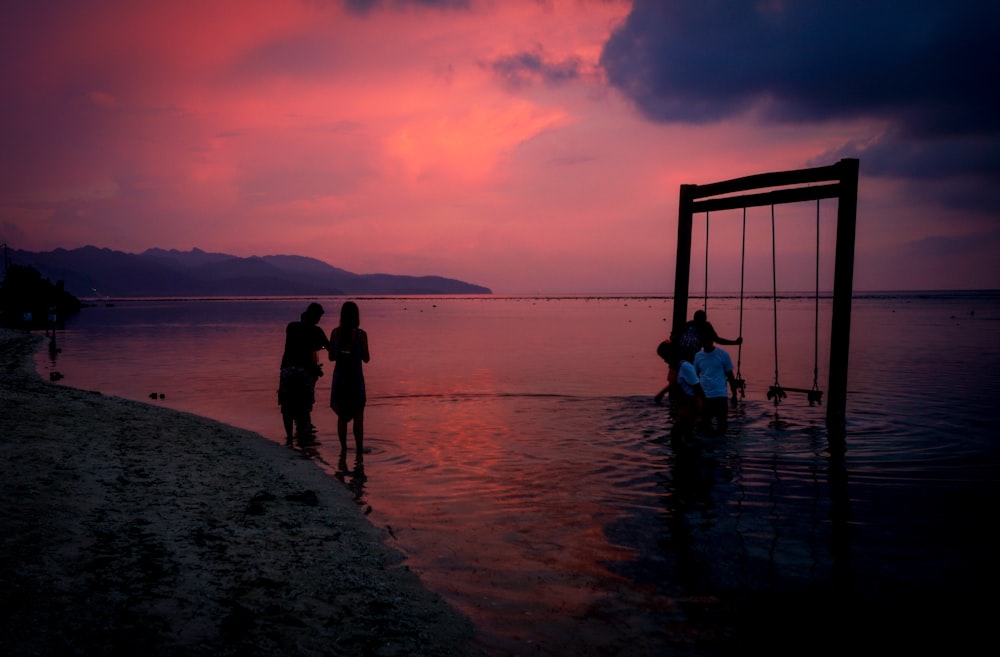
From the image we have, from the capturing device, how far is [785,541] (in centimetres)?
707

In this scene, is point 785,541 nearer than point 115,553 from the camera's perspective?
No

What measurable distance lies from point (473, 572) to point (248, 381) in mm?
18065

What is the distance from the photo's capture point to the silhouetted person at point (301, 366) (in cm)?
1204

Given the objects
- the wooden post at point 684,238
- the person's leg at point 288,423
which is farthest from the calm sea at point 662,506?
the wooden post at point 684,238

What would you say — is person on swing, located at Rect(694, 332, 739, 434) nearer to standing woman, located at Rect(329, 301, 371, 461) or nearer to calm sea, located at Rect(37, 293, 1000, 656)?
calm sea, located at Rect(37, 293, 1000, 656)

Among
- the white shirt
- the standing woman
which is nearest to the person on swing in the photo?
the white shirt

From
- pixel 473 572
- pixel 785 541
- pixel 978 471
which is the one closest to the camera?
pixel 473 572

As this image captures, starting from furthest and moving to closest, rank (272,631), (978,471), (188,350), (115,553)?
(188,350)
(978,471)
(115,553)
(272,631)

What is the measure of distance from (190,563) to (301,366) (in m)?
6.80

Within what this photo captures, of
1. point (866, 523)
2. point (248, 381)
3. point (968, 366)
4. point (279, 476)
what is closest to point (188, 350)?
point (248, 381)

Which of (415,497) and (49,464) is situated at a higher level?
(49,464)

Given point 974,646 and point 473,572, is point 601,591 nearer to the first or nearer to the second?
point 473,572

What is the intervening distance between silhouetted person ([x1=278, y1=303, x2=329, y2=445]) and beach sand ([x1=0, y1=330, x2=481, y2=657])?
8.53 ft

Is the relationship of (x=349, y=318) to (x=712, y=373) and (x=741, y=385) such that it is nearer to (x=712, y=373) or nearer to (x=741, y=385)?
(x=712, y=373)
